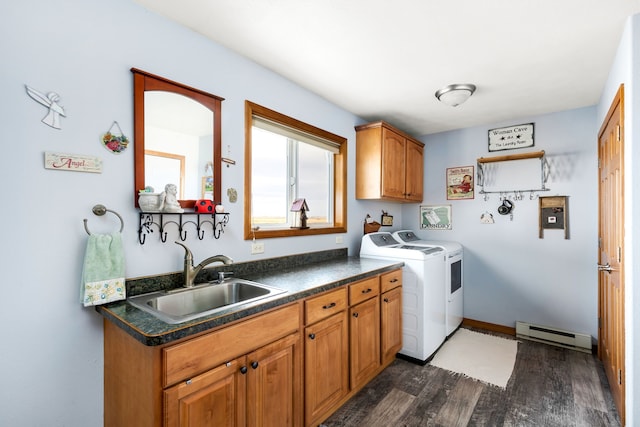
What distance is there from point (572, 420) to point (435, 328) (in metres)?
1.04

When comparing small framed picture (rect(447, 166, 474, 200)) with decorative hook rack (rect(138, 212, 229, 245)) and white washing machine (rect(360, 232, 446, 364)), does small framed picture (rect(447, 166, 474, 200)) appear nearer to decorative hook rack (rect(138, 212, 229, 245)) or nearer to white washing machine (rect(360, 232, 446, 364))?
white washing machine (rect(360, 232, 446, 364))

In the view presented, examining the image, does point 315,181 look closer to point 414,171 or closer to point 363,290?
point 363,290

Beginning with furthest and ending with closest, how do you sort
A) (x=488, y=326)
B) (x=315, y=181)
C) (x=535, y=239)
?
(x=488, y=326), (x=535, y=239), (x=315, y=181)

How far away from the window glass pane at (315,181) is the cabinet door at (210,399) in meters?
1.59

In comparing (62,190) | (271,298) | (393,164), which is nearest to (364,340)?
(271,298)

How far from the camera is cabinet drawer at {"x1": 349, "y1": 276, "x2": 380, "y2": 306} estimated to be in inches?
82.2

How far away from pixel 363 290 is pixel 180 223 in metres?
1.29

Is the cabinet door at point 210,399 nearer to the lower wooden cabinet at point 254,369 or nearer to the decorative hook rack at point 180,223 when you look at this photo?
the lower wooden cabinet at point 254,369

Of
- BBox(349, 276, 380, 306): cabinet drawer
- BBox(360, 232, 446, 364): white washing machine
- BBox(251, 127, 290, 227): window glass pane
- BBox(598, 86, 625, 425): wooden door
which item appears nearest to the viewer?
BBox(598, 86, 625, 425): wooden door

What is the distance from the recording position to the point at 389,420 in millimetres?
1906

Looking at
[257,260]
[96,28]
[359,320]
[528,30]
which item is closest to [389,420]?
[359,320]

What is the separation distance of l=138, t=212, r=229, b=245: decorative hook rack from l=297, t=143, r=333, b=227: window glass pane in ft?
3.03

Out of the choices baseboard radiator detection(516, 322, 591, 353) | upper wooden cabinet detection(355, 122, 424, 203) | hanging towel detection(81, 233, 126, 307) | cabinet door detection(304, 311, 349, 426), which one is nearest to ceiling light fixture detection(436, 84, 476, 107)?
upper wooden cabinet detection(355, 122, 424, 203)

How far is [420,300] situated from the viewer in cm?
262
